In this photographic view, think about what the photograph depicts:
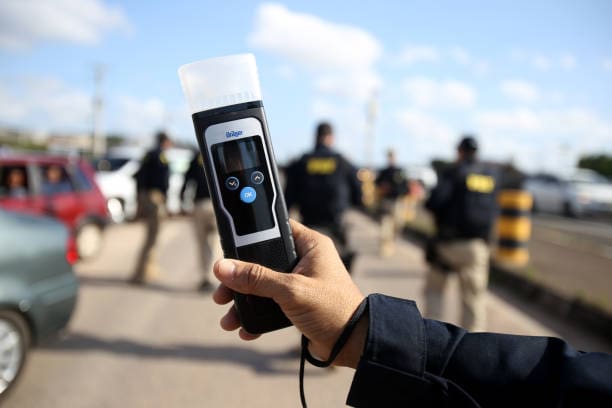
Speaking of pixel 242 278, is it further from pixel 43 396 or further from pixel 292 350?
pixel 292 350

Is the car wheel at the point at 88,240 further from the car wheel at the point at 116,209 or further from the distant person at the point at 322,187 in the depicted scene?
the distant person at the point at 322,187

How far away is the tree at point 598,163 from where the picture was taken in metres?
37.3

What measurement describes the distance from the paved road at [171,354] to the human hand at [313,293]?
22.4 inches

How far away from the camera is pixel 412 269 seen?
820 centimetres

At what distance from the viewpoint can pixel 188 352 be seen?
4.19 m

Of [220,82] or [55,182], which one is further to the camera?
[55,182]

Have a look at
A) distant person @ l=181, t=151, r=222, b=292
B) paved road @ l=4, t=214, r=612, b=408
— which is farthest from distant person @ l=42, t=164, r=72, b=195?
distant person @ l=181, t=151, r=222, b=292

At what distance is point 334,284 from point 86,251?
737 centimetres

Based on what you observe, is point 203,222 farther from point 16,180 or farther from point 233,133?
point 233,133

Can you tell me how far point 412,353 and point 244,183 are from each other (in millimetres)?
592

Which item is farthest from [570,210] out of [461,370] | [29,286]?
[461,370]

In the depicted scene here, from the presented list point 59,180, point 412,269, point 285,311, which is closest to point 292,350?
point 285,311

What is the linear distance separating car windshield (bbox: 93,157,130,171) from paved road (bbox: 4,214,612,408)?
→ 19.2 ft

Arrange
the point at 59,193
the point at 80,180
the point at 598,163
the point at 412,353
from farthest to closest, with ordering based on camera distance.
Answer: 1. the point at 598,163
2. the point at 80,180
3. the point at 59,193
4. the point at 412,353
